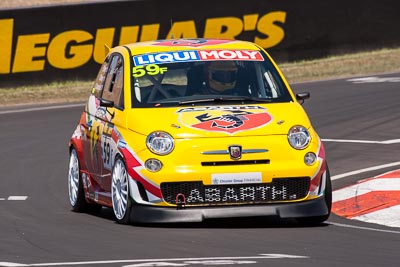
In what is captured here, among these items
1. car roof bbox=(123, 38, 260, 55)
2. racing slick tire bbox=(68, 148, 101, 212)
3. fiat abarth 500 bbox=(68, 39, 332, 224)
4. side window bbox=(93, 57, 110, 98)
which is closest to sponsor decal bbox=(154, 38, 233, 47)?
car roof bbox=(123, 38, 260, 55)

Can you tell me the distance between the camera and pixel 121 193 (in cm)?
1180

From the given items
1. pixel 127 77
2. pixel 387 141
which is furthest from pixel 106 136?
pixel 387 141

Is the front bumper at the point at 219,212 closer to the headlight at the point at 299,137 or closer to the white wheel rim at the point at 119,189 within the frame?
the white wheel rim at the point at 119,189


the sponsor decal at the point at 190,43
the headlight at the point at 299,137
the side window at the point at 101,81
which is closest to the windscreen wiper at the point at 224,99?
the headlight at the point at 299,137

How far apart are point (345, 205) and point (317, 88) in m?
12.2

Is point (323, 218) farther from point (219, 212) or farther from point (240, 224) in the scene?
point (219, 212)

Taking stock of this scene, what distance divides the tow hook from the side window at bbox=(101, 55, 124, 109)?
1294 millimetres

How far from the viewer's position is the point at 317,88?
2494cm

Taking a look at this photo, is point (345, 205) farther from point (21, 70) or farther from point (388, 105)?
point (21, 70)

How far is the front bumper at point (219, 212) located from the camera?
11.4 metres

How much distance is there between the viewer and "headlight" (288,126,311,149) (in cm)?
1158

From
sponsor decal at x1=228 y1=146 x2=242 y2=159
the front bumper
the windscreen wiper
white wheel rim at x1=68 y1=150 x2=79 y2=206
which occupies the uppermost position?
the windscreen wiper

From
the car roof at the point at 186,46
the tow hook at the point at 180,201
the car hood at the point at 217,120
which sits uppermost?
the car roof at the point at 186,46

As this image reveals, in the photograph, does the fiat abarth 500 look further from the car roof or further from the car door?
the car roof
